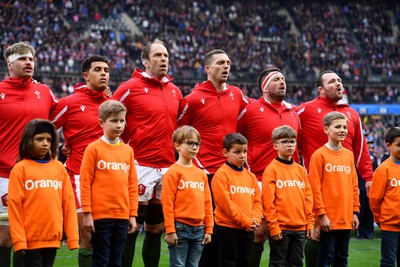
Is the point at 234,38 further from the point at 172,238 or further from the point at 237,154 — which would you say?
the point at 172,238

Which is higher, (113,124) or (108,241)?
(113,124)

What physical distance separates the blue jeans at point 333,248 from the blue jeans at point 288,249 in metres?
0.33

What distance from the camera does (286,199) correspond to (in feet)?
23.5

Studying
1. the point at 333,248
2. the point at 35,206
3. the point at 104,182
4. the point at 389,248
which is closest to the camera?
the point at 35,206

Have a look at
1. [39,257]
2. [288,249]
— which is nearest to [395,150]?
[288,249]

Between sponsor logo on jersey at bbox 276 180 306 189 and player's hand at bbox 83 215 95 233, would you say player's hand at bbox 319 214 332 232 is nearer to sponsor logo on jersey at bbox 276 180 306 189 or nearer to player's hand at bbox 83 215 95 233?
sponsor logo on jersey at bbox 276 180 306 189

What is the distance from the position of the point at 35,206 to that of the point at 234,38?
34987mm

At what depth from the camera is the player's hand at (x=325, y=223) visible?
7363 mm

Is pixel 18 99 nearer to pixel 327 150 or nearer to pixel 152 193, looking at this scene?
pixel 152 193

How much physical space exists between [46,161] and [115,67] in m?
26.7

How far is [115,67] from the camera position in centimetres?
3238

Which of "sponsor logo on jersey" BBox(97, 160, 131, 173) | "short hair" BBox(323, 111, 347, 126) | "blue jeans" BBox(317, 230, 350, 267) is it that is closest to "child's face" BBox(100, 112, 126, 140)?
"sponsor logo on jersey" BBox(97, 160, 131, 173)

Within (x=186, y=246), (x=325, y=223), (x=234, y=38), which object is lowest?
(x=186, y=246)

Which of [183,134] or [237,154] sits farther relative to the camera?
[237,154]
